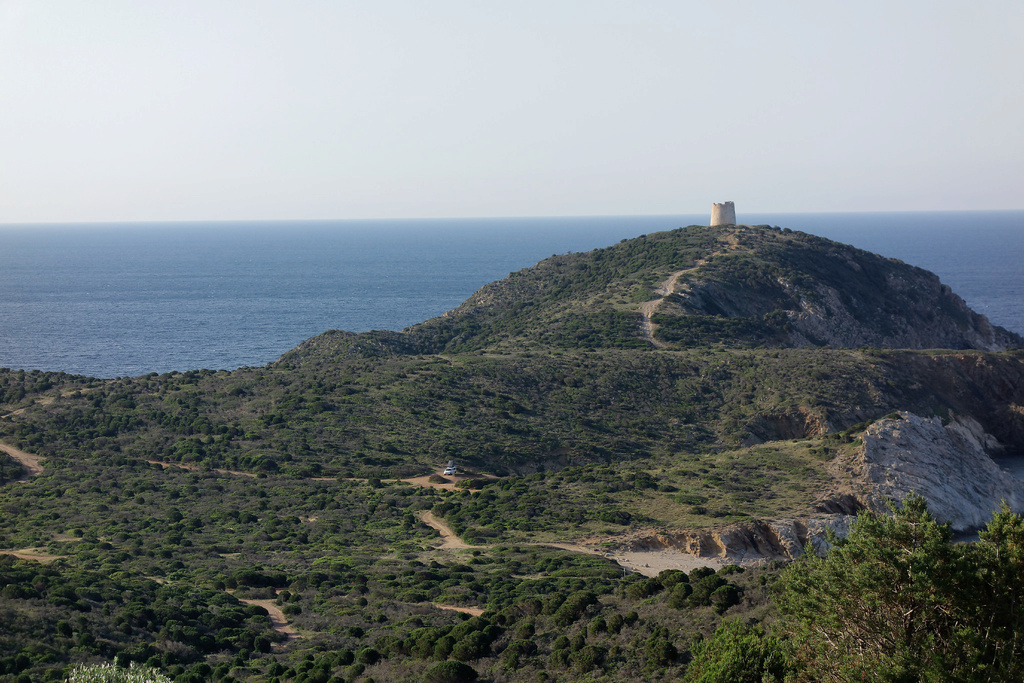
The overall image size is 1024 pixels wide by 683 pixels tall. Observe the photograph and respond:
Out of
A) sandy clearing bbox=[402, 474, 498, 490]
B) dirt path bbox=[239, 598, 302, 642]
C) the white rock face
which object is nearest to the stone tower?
the white rock face

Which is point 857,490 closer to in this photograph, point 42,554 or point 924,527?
point 924,527

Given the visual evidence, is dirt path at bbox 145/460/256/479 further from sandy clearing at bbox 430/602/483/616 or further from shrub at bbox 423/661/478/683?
shrub at bbox 423/661/478/683

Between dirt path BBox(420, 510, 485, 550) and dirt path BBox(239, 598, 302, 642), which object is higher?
dirt path BBox(239, 598, 302, 642)

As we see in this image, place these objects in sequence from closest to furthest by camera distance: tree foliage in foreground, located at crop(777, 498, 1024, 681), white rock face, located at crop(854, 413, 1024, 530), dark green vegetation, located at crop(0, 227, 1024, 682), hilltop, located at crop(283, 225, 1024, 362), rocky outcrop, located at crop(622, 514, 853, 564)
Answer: tree foliage in foreground, located at crop(777, 498, 1024, 681) < dark green vegetation, located at crop(0, 227, 1024, 682) < rocky outcrop, located at crop(622, 514, 853, 564) < white rock face, located at crop(854, 413, 1024, 530) < hilltop, located at crop(283, 225, 1024, 362)

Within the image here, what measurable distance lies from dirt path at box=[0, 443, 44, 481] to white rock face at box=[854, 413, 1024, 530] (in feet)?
144

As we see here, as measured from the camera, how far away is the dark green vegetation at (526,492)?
1716cm

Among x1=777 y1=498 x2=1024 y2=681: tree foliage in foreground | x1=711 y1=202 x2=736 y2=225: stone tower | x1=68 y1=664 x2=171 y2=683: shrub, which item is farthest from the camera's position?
x1=711 y1=202 x2=736 y2=225: stone tower

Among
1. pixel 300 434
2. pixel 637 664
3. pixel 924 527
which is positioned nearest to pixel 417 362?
pixel 300 434

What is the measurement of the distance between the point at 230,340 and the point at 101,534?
86.7 metres

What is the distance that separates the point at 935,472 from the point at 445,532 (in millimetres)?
26253

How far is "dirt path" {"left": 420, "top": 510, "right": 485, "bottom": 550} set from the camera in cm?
3731

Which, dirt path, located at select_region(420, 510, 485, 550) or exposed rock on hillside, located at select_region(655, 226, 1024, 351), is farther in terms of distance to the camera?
exposed rock on hillside, located at select_region(655, 226, 1024, 351)

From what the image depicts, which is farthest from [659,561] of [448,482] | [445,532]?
[448,482]

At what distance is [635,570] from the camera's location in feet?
110
